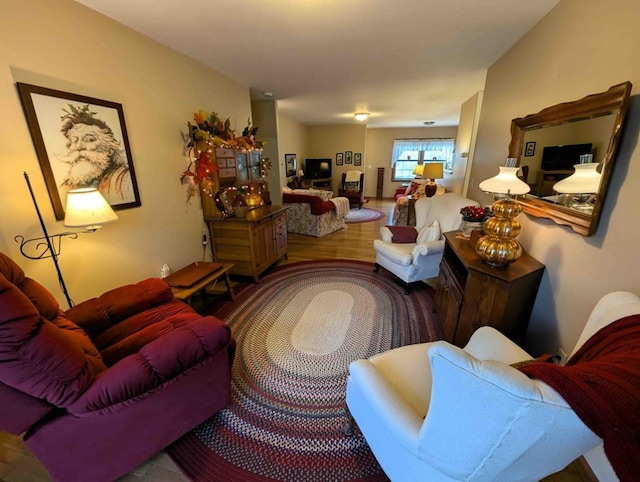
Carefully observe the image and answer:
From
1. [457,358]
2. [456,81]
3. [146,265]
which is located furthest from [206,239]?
[456,81]

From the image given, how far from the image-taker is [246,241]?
2949mm

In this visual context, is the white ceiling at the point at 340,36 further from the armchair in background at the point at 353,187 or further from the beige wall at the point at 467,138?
the armchair in background at the point at 353,187

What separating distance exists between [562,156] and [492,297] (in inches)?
37.9

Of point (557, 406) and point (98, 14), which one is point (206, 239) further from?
point (557, 406)

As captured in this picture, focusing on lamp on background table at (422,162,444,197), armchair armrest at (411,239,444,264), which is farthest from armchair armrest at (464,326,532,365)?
lamp on background table at (422,162,444,197)

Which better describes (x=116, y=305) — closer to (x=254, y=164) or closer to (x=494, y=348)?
(x=494, y=348)

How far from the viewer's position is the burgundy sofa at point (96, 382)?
0.86 meters

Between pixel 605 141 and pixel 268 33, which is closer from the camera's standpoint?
pixel 605 141

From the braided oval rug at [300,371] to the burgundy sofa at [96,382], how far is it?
0.20 metres

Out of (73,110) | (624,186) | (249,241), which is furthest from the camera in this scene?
(249,241)

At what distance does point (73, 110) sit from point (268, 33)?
149cm

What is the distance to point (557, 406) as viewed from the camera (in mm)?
557

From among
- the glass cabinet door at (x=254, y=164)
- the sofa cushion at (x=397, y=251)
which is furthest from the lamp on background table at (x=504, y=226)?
the glass cabinet door at (x=254, y=164)

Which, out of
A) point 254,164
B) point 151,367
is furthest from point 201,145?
point 151,367
